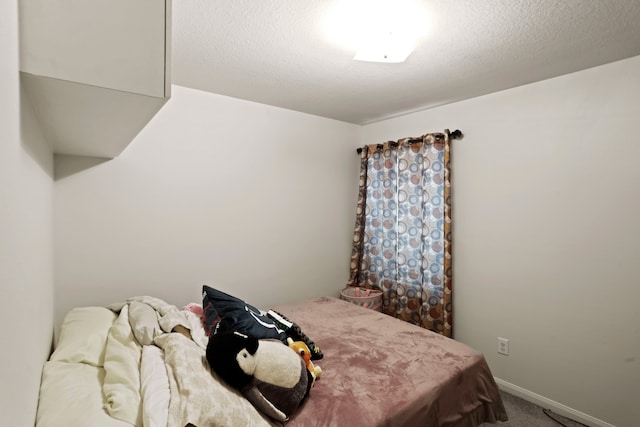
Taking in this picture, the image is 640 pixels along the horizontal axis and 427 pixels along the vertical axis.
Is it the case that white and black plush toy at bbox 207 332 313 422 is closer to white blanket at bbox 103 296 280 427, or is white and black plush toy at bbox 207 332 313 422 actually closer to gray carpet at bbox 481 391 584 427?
white blanket at bbox 103 296 280 427

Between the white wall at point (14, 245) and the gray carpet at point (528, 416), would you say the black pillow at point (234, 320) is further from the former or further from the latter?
the gray carpet at point (528, 416)

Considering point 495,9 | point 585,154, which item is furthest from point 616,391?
point 495,9

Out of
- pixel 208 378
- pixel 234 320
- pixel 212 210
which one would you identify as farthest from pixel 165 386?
pixel 212 210

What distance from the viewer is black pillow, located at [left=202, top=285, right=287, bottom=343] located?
5.32ft

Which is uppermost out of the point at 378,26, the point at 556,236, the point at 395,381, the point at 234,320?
the point at 378,26

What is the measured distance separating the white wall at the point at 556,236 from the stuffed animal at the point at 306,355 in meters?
1.74

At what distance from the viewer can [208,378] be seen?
1.25 meters

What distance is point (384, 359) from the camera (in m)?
1.82

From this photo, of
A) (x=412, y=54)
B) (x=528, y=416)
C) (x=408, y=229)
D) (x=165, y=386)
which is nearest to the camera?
(x=165, y=386)

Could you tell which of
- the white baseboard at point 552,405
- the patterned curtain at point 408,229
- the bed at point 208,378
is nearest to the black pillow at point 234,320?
the bed at point 208,378

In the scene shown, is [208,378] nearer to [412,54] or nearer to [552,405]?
[412,54]

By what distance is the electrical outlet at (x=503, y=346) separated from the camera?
2.55 meters

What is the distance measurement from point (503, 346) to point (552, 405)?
0.46 meters

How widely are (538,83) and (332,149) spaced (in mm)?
1870
